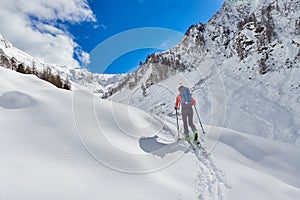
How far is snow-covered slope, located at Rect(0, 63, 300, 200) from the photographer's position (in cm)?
343

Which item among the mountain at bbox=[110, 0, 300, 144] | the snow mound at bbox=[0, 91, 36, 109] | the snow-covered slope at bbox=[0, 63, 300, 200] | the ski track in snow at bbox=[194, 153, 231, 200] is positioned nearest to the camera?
the snow-covered slope at bbox=[0, 63, 300, 200]

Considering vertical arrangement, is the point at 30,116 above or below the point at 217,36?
below

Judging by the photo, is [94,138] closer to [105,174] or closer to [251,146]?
[105,174]

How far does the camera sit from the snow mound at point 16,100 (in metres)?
6.43

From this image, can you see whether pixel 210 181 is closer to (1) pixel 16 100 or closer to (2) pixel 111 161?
(2) pixel 111 161

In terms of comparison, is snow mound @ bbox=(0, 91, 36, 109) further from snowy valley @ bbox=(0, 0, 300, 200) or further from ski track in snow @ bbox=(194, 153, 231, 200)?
ski track in snow @ bbox=(194, 153, 231, 200)


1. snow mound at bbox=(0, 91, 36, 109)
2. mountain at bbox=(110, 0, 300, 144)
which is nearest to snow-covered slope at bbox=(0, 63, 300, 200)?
snow mound at bbox=(0, 91, 36, 109)

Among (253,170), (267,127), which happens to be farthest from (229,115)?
(253,170)

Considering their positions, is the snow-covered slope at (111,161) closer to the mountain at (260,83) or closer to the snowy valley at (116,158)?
the snowy valley at (116,158)

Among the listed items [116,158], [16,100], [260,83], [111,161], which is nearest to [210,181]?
[116,158]

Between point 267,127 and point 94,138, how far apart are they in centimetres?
1415

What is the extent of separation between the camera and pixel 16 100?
22.2ft

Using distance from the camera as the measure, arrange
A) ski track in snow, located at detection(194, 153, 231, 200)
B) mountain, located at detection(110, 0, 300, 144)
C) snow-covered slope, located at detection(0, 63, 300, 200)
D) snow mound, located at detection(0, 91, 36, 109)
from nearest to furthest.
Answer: snow-covered slope, located at detection(0, 63, 300, 200) < ski track in snow, located at detection(194, 153, 231, 200) < snow mound, located at detection(0, 91, 36, 109) < mountain, located at detection(110, 0, 300, 144)

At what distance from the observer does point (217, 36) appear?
199 ft
